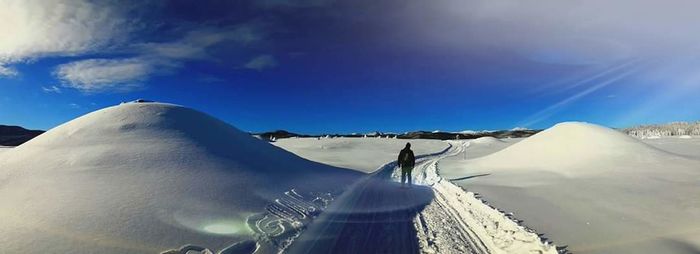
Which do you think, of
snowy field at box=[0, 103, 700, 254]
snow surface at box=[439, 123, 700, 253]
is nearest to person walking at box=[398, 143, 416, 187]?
snowy field at box=[0, 103, 700, 254]

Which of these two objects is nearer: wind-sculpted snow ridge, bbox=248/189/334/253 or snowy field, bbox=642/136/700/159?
wind-sculpted snow ridge, bbox=248/189/334/253

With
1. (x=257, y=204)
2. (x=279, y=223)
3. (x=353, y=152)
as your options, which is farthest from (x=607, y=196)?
(x=353, y=152)

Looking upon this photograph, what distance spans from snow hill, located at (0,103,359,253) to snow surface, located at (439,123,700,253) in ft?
17.6

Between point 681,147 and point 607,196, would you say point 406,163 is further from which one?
point 681,147

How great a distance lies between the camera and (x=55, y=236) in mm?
6762

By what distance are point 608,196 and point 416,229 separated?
7.42 meters

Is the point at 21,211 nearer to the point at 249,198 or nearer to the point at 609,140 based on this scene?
the point at 249,198

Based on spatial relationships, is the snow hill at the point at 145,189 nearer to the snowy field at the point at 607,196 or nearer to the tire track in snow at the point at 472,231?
the tire track in snow at the point at 472,231

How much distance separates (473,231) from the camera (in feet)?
27.5

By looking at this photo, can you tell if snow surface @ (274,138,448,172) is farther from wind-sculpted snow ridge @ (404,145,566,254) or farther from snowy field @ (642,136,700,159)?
snowy field @ (642,136,700,159)

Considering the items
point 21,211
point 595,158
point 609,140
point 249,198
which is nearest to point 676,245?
point 249,198

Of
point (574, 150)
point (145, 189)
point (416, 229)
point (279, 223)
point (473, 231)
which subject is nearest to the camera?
point (473, 231)

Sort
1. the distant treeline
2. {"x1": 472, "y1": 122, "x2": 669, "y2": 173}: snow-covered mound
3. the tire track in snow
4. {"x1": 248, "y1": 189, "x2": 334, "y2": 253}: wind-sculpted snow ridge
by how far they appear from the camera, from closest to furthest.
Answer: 1. the tire track in snow
2. {"x1": 248, "y1": 189, "x2": 334, "y2": 253}: wind-sculpted snow ridge
3. {"x1": 472, "y1": 122, "x2": 669, "y2": 173}: snow-covered mound
4. the distant treeline

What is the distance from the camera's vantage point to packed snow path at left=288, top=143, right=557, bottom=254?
7.08 meters
